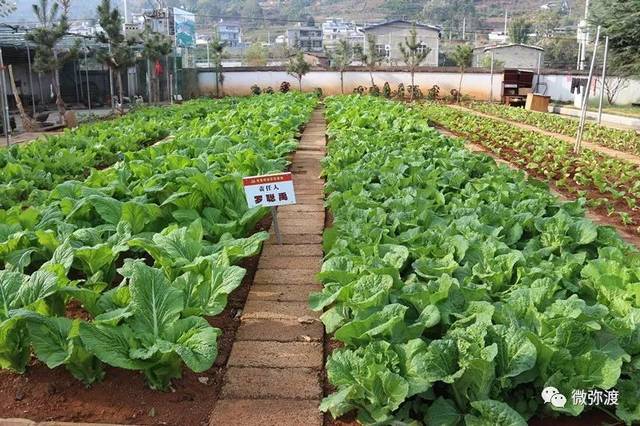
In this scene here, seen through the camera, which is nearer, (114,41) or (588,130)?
(588,130)

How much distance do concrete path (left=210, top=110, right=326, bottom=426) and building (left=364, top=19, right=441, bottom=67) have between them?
49750mm

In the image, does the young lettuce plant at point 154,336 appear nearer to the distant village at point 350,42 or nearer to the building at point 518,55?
the distant village at point 350,42

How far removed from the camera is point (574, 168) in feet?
34.2

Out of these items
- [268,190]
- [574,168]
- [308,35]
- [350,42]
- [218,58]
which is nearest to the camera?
[268,190]

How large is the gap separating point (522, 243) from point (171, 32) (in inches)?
1425

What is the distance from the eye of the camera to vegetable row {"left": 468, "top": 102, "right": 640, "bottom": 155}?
14.5m

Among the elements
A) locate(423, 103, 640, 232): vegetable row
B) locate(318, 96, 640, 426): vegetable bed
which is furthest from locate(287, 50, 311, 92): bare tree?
locate(318, 96, 640, 426): vegetable bed

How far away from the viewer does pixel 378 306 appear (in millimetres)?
3457

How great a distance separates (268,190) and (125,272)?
1.84 m

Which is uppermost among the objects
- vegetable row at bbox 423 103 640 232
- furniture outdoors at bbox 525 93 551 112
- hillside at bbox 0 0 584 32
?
hillside at bbox 0 0 584 32

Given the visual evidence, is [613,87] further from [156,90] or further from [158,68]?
[156,90]

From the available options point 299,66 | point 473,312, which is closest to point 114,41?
point 299,66

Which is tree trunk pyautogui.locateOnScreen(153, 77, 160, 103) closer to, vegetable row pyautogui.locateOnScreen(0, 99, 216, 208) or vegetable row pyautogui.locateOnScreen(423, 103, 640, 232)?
vegetable row pyautogui.locateOnScreen(0, 99, 216, 208)

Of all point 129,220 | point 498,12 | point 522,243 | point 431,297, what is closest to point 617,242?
point 522,243
